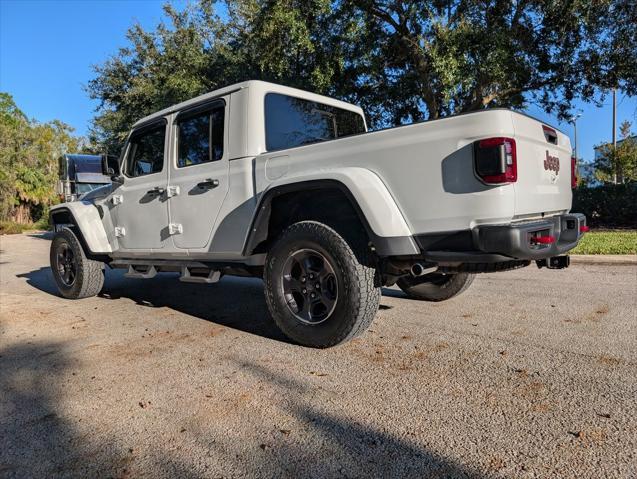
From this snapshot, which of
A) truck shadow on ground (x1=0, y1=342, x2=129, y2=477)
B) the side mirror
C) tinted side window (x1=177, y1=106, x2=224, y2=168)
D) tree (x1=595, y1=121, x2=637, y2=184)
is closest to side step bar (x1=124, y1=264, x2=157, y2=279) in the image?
the side mirror

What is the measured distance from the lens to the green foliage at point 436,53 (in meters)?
9.36

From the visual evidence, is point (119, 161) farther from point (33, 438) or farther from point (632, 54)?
point (632, 54)

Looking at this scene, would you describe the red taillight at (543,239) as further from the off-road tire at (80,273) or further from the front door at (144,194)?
the off-road tire at (80,273)

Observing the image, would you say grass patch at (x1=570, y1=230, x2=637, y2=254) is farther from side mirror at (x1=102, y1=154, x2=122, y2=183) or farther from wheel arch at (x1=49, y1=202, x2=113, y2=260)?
wheel arch at (x1=49, y1=202, x2=113, y2=260)

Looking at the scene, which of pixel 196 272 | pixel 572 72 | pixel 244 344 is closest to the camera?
pixel 244 344

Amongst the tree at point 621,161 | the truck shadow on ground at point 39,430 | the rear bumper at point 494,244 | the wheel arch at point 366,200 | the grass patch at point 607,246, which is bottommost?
the truck shadow on ground at point 39,430

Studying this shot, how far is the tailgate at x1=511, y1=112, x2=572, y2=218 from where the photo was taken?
8.96ft

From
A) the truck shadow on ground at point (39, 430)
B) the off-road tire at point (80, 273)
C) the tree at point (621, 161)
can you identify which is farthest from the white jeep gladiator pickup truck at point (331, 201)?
the tree at point (621, 161)

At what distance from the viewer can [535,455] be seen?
1.89 meters

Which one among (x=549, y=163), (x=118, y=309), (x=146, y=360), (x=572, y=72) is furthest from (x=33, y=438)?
(x=572, y=72)

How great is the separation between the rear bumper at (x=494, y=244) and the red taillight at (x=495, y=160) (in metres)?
0.28

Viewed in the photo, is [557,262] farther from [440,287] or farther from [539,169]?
[440,287]

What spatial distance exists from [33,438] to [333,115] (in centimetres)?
367

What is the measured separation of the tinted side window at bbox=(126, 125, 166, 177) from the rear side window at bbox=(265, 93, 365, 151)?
1.42m
